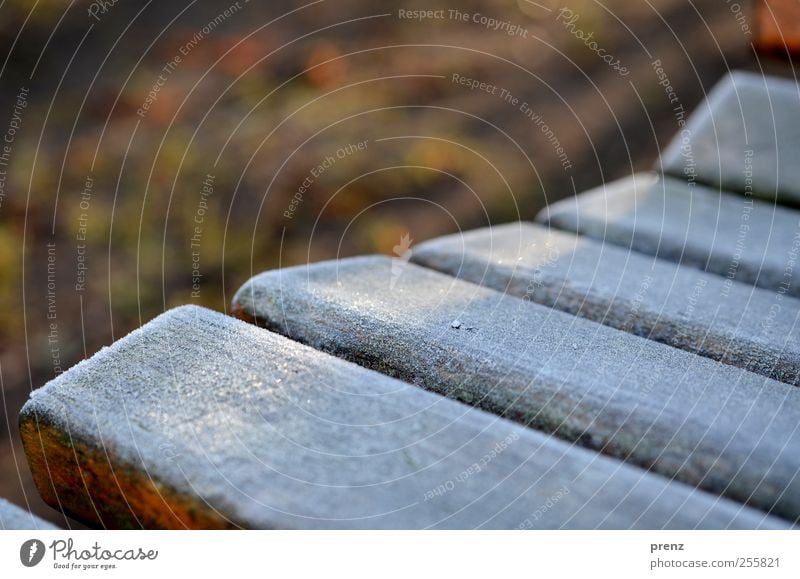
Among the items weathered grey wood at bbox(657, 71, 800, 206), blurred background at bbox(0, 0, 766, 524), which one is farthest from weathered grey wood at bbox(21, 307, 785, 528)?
blurred background at bbox(0, 0, 766, 524)

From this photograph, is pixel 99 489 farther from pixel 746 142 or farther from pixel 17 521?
pixel 746 142

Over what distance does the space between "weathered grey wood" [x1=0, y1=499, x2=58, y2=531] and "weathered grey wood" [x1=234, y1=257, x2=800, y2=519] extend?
0.61ft

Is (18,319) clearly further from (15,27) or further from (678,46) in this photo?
(678,46)

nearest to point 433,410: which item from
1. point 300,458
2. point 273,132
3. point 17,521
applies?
point 300,458

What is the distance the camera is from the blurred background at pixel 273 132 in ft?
4.76

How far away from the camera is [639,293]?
62 centimetres

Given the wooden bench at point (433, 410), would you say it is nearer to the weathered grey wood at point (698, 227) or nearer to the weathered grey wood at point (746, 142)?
the weathered grey wood at point (698, 227)

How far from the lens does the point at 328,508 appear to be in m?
0.37

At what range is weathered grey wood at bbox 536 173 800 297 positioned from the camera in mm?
708

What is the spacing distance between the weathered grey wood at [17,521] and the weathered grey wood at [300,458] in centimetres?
3

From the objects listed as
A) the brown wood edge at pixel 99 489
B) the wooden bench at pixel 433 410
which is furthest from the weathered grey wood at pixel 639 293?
the brown wood edge at pixel 99 489

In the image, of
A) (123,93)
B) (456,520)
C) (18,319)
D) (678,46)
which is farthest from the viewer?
(678,46)

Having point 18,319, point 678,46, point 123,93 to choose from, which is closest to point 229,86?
point 123,93
